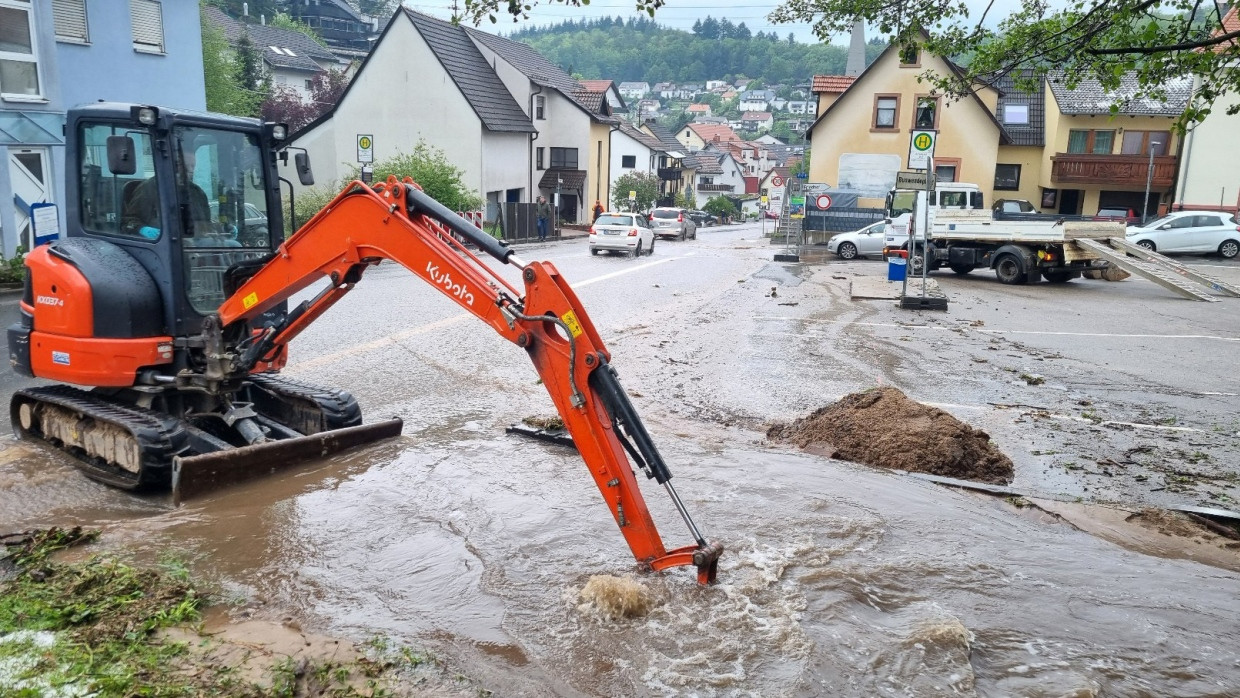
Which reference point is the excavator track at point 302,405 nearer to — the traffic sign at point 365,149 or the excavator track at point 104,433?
the excavator track at point 104,433

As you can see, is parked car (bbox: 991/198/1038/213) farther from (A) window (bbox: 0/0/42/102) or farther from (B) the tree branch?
(A) window (bbox: 0/0/42/102)

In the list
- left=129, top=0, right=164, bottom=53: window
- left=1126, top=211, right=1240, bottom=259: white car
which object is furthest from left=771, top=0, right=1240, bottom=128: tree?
left=1126, top=211, right=1240, bottom=259: white car

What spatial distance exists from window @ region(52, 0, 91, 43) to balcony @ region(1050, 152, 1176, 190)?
38525 millimetres

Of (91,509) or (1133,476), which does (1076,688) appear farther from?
(91,509)

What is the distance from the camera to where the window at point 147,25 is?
20.7 m

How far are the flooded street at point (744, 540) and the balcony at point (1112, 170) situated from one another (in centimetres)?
3339

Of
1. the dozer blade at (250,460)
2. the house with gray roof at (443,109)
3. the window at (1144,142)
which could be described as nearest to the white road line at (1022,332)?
the dozer blade at (250,460)

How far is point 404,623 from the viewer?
4.76 meters

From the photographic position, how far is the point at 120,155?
19.5 feet

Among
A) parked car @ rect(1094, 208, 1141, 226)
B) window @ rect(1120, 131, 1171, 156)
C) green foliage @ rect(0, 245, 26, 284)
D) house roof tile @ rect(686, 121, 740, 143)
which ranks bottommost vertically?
green foliage @ rect(0, 245, 26, 284)

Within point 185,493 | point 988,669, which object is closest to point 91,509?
point 185,493

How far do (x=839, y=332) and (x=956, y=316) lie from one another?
141 inches

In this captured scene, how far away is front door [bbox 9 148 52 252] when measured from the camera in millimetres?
17844

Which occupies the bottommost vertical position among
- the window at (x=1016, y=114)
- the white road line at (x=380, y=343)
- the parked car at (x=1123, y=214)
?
the white road line at (x=380, y=343)
